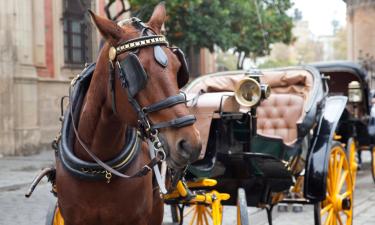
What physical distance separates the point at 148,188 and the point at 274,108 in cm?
316

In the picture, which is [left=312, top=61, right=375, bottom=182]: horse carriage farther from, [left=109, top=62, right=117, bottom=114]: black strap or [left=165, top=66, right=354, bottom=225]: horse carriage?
[left=109, top=62, right=117, bottom=114]: black strap

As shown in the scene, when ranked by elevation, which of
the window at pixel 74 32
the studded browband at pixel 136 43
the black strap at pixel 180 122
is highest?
the window at pixel 74 32

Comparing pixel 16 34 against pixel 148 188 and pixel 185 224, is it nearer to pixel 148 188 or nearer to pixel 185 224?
pixel 185 224

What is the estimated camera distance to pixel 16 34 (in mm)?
16016

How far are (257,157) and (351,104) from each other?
576cm

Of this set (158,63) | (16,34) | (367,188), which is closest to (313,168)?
(158,63)

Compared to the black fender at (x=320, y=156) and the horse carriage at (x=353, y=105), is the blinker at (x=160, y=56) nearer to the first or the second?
the black fender at (x=320, y=156)

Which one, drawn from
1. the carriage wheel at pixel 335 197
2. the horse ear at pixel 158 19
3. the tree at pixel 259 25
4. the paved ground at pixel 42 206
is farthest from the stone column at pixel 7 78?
the horse ear at pixel 158 19

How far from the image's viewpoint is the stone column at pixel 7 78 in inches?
619

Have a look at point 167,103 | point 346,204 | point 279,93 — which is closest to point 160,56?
point 167,103

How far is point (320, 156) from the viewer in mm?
5215

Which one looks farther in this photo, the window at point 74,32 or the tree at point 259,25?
the tree at point 259,25

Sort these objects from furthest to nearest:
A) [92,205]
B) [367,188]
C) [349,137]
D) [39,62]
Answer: [39,62] → [367,188] → [349,137] → [92,205]

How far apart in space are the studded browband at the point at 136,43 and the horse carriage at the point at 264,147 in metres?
1.58
